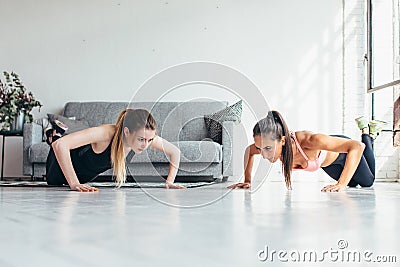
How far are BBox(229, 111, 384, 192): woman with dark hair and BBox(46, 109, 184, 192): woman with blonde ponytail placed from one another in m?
0.58

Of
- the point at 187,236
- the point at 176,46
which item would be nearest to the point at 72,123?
the point at 176,46

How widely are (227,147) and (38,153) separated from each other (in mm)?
1609

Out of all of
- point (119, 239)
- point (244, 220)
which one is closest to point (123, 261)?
point (119, 239)

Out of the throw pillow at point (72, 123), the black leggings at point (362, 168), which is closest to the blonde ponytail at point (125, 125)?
the black leggings at point (362, 168)

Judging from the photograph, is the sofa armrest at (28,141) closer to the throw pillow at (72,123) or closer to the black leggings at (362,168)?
the throw pillow at (72,123)

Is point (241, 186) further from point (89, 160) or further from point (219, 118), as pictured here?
point (219, 118)

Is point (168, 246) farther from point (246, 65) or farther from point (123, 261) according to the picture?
point (246, 65)

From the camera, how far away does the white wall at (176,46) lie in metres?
5.88

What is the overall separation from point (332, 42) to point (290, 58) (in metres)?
0.49

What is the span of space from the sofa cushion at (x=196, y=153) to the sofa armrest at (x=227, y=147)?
0.06 m

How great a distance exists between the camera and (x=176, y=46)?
5.95m

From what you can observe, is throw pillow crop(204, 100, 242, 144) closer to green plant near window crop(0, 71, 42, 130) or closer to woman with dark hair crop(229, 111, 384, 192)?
woman with dark hair crop(229, 111, 384, 192)

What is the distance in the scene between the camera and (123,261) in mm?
811

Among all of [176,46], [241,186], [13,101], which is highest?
[176,46]
